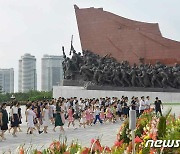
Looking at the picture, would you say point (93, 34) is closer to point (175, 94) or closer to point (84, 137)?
point (175, 94)

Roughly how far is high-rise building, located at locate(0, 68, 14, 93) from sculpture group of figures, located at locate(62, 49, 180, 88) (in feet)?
160

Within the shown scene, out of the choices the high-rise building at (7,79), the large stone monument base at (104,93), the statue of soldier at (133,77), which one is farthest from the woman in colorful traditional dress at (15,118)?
the high-rise building at (7,79)

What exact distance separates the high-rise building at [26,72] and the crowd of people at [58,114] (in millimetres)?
54469

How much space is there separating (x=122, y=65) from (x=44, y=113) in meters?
11.1

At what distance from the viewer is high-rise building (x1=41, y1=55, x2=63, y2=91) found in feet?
229

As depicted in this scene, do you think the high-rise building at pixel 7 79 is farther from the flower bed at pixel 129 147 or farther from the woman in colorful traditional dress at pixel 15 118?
the flower bed at pixel 129 147

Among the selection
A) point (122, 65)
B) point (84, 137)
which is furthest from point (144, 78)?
point (84, 137)

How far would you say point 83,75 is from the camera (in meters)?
22.6

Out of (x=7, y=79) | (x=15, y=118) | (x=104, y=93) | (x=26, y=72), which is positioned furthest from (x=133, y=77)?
(x=7, y=79)

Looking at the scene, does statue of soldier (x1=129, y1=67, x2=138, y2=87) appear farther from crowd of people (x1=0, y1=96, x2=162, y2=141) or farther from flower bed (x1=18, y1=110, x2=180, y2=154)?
flower bed (x1=18, y1=110, x2=180, y2=154)

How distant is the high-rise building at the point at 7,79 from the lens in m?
71.2

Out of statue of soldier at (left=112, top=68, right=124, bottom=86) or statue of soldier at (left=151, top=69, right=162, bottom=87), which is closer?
statue of soldier at (left=151, top=69, right=162, bottom=87)

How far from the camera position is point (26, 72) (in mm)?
70125

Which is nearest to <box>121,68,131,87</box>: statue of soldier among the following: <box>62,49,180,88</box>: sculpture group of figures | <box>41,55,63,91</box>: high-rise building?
<box>62,49,180,88</box>: sculpture group of figures
